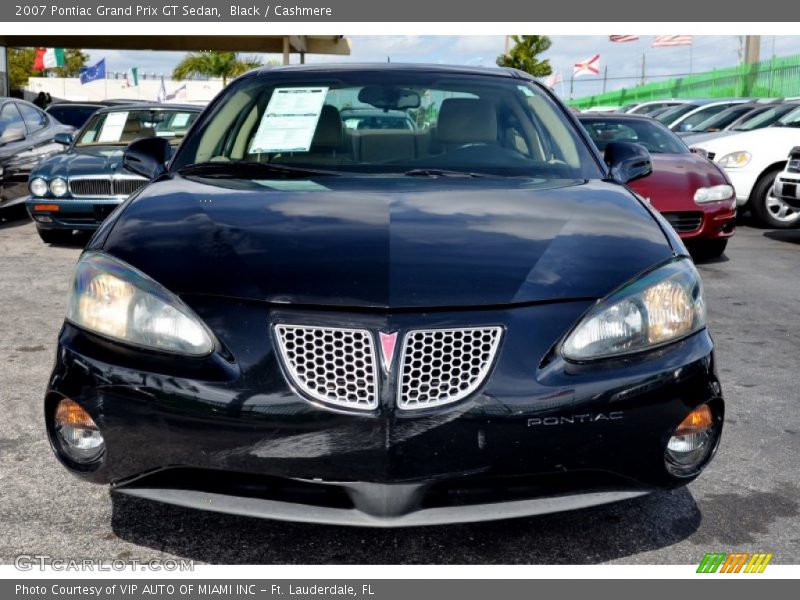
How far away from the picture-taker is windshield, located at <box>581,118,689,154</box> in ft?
30.0

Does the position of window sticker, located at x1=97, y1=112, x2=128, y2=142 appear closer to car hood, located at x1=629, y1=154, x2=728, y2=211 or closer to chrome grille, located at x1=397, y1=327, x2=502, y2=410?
car hood, located at x1=629, y1=154, x2=728, y2=211

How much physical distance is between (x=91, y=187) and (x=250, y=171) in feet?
18.3

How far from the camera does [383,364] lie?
7.38 ft

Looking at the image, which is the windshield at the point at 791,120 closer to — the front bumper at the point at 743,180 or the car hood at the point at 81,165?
the front bumper at the point at 743,180

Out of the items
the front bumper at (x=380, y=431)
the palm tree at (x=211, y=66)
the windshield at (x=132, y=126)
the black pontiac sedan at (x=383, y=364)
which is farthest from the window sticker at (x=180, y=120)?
the palm tree at (x=211, y=66)

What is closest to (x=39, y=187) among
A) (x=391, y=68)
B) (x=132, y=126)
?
(x=132, y=126)

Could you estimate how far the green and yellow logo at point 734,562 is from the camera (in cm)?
259

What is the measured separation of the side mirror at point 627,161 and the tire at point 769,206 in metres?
7.30

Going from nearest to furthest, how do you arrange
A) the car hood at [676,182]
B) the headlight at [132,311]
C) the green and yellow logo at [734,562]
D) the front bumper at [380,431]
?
the front bumper at [380,431], the headlight at [132,311], the green and yellow logo at [734,562], the car hood at [676,182]

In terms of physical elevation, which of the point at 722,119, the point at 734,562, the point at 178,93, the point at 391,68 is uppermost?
the point at 391,68

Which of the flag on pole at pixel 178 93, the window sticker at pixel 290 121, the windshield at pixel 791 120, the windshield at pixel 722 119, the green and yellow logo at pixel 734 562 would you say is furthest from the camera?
the flag on pole at pixel 178 93

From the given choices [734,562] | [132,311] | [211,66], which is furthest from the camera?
[211,66]

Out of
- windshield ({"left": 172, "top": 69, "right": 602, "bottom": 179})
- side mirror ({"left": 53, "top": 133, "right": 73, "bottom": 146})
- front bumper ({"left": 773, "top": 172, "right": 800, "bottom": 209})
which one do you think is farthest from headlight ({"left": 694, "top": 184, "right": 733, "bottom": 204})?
side mirror ({"left": 53, "top": 133, "right": 73, "bottom": 146})

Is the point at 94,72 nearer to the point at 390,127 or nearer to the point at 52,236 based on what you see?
the point at 52,236
